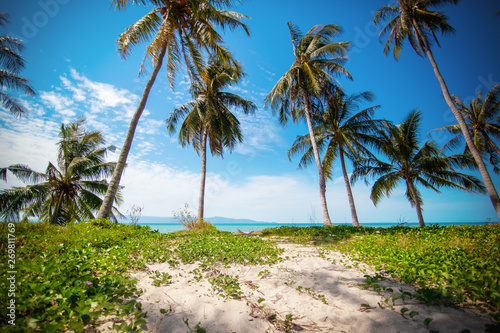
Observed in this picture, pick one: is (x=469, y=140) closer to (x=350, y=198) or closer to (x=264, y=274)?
(x=350, y=198)

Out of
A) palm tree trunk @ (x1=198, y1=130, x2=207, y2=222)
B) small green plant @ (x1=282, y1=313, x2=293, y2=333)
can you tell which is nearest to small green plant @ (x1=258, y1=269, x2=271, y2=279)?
small green plant @ (x1=282, y1=313, x2=293, y2=333)

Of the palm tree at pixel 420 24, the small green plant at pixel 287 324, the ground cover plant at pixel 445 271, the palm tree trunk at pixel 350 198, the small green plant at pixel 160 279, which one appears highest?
the palm tree at pixel 420 24

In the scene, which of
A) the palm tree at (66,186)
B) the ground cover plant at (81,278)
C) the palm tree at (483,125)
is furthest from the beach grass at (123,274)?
the palm tree at (483,125)

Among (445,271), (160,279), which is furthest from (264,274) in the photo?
(445,271)

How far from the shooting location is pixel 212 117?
14148mm

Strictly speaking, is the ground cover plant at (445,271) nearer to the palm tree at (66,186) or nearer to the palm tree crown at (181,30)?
the palm tree crown at (181,30)

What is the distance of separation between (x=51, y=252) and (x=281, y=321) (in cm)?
433

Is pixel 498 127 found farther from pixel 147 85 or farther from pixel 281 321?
pixel 147 85

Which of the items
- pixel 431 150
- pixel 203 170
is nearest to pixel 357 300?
pixel 203 170

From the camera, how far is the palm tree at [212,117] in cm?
1423

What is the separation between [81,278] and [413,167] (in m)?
19.8

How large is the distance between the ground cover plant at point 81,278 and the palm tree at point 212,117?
919 centimetres

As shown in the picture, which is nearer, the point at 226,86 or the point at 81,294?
the point at 81,294

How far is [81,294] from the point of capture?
201 centimetres
